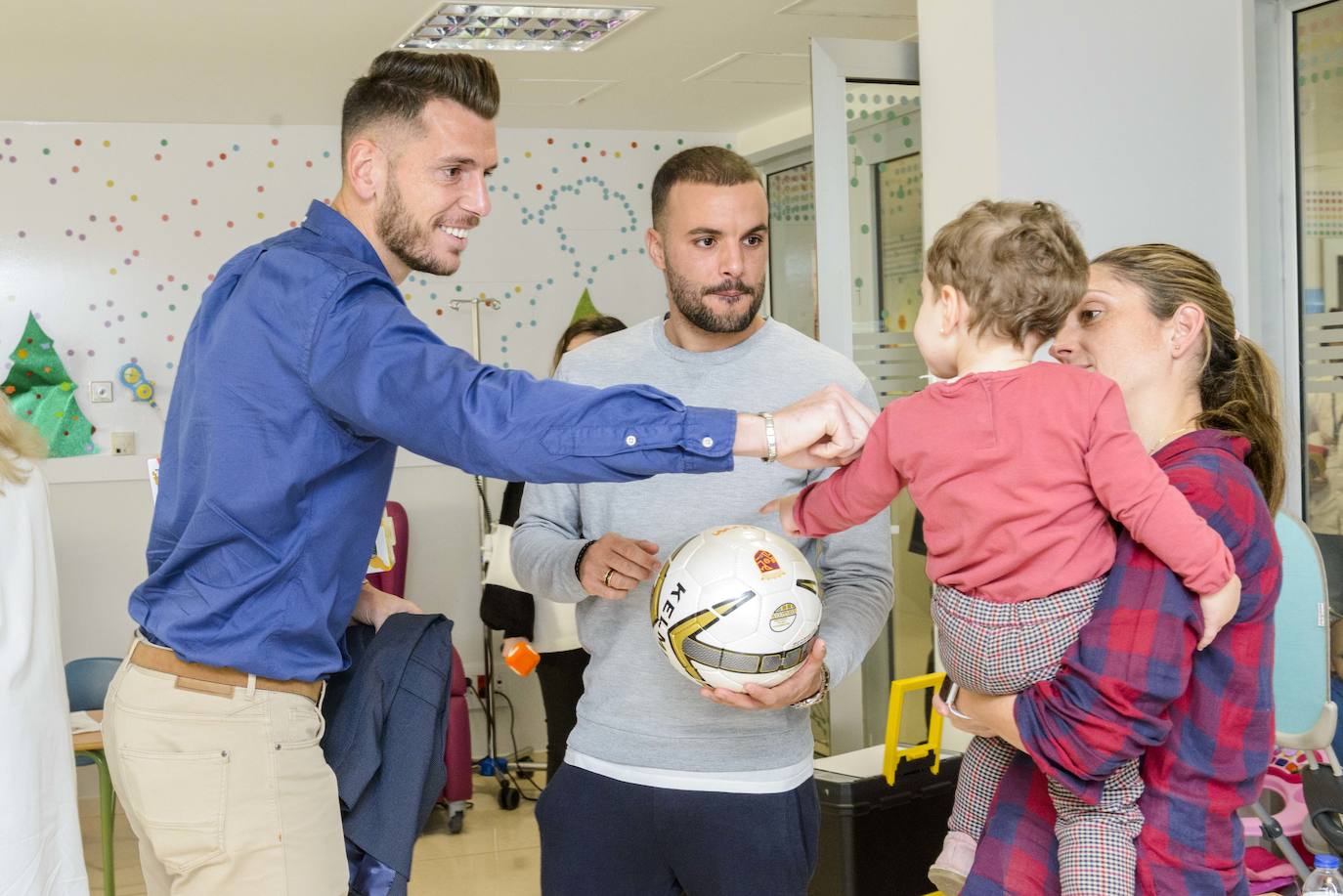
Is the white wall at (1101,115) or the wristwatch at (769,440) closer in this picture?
the wristwatch at (769,440)

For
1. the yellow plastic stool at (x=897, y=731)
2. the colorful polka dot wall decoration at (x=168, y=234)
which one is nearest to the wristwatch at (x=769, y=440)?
the yellow plastic stool at (x=897, y=731)

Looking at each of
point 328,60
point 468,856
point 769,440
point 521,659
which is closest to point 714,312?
point 769,440

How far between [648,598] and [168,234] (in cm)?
550

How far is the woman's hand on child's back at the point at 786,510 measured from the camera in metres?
1.91

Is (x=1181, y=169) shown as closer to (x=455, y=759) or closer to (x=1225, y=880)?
(x=1225, y=880)

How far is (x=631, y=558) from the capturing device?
6.39ft

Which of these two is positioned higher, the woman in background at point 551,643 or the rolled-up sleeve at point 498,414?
the rolled-up sleeve at point 498,414

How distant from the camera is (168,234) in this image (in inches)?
266

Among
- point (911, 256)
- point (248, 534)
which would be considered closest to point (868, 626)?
point (248, 534)

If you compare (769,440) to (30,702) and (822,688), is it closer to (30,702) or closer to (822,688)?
(822,688)

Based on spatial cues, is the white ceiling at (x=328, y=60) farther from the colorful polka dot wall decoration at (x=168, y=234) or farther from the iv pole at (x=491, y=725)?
the iv pole at (x=491, y=725)

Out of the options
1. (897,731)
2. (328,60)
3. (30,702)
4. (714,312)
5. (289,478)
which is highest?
(328,60)

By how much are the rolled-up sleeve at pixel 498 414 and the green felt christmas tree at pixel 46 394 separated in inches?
218

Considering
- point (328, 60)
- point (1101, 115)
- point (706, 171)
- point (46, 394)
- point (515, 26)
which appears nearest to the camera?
point (706, 171)
